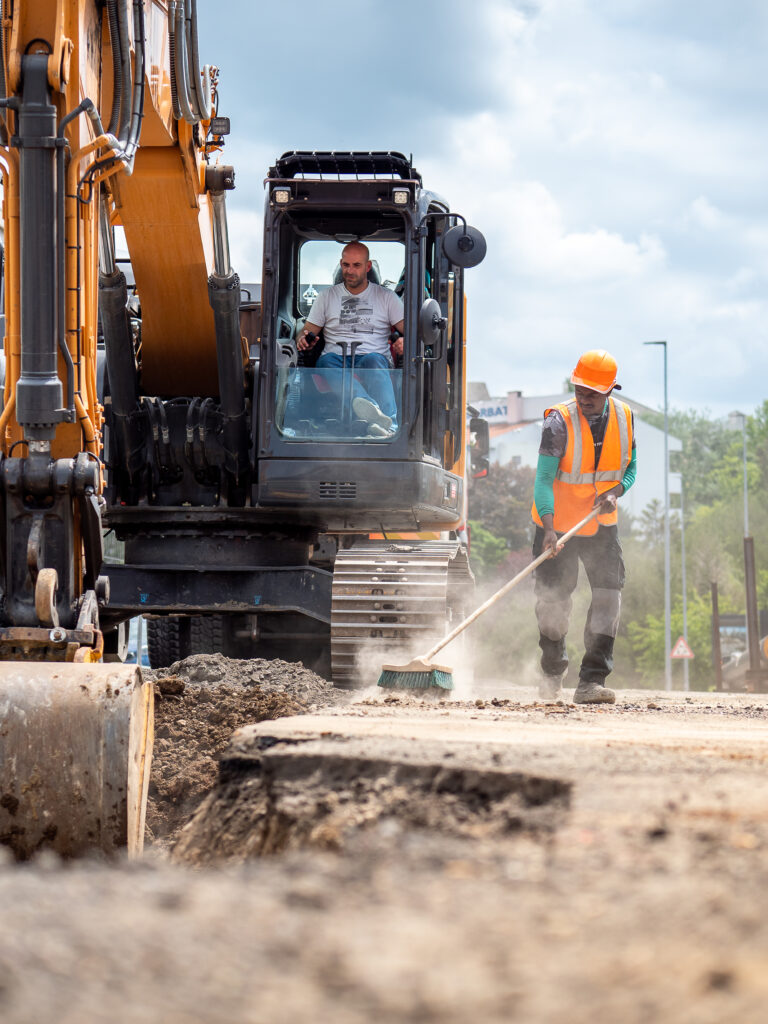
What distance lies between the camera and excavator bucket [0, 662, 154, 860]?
422 cm

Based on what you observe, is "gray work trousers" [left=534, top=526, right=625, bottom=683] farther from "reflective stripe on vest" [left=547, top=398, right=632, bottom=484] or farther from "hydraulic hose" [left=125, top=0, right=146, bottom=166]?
"hydraulic hose" [left=125, top=0, right=146, bottom=166]

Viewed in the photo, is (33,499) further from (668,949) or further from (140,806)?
(668,949)

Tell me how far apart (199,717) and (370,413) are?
2.67 meters

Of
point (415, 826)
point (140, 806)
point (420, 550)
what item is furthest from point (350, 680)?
point (415, 826)

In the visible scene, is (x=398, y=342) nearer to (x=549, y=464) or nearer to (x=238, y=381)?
(x=238, y=381)

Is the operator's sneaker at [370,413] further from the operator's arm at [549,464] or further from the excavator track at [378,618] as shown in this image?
the operator's arm at [549,464]

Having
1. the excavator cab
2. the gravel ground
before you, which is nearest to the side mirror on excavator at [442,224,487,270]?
the excavator cab

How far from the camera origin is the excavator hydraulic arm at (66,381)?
4230mm

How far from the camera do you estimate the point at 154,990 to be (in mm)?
1794

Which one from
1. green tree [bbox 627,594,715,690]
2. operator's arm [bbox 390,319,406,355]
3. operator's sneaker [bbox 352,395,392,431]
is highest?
operator's arm [bbox 390,319,406,355]

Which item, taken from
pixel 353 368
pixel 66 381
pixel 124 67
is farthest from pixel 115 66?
pixel 353 368

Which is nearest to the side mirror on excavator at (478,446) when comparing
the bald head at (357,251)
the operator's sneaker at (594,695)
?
the bald head at (357,251)

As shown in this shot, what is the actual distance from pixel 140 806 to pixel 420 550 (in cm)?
437

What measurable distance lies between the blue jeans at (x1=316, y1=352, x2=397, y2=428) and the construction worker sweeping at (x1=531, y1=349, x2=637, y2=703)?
1020 mm
